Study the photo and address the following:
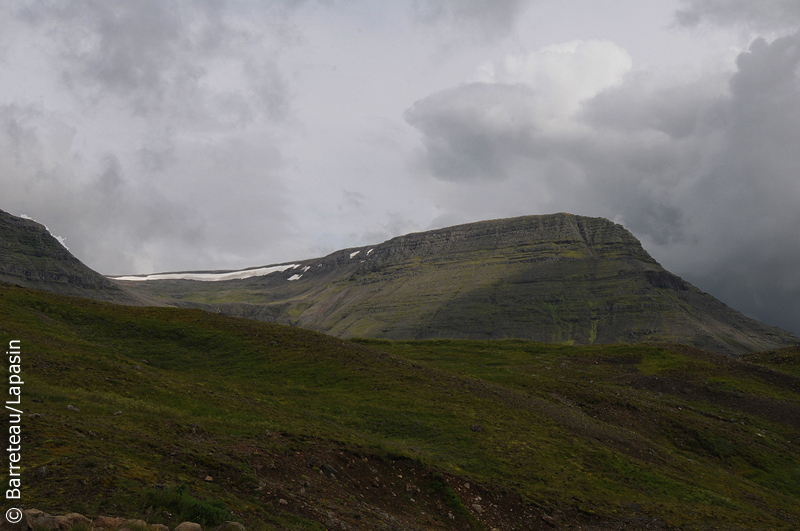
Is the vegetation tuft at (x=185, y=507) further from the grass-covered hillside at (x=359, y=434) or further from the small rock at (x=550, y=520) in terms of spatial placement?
the small rock at (x=550, y=520)

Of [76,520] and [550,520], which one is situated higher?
[76,520]

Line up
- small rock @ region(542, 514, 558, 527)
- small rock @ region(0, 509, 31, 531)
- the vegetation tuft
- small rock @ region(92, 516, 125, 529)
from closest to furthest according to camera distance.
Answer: small rock @ region(0, 509, 31, 531)
small rock @ region(92, 516, 125, 529)
the vegetation tuft
small rock @ region(542, 514, 558, 527)

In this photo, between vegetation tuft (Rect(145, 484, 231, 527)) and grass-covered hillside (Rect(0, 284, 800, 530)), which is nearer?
vegetation tuft (Rect(145, 484, 231, 527))

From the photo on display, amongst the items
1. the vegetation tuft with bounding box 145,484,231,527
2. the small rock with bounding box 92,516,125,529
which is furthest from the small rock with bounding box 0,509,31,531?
the vegetation tuft with bounding box 145,484,231,527

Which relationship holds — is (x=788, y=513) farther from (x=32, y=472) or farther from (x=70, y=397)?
(x=70, y=397)

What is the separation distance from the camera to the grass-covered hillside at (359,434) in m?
16.5

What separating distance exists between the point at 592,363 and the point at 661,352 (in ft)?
41.3

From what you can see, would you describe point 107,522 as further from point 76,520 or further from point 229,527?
point 229,527

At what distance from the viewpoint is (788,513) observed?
30.3 meters

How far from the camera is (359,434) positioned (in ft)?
106

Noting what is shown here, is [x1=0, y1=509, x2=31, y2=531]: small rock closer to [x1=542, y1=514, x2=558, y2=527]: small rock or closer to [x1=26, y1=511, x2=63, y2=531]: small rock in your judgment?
[x1=26, y1=511, x2=63, y2=531]: small rock

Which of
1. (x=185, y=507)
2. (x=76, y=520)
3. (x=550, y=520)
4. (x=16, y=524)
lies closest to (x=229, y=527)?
(x=185, y=507)

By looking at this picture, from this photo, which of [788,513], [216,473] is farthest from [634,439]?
[216,473]

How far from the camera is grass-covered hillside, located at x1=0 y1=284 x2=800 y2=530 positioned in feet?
54.1
